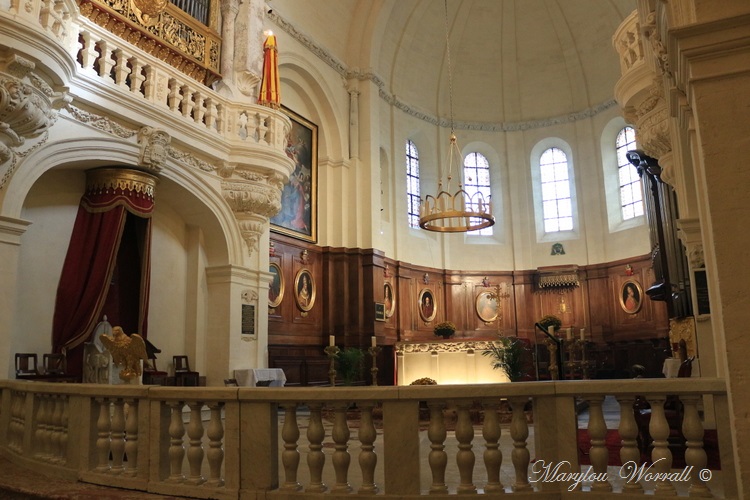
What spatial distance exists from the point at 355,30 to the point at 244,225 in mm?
8298

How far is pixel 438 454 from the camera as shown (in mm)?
3424

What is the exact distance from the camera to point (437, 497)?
3.42m

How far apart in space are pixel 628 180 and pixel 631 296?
142 inches

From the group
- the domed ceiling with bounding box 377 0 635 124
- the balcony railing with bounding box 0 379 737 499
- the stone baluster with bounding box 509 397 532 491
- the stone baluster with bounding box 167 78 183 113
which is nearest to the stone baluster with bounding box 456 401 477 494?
the balcony railing with bounding box 0 379 737 499

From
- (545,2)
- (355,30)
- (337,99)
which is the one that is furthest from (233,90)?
(545,2)

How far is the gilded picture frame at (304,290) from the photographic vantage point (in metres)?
14.7

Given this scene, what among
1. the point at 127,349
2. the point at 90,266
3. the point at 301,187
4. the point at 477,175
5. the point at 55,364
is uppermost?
the point at 477,175

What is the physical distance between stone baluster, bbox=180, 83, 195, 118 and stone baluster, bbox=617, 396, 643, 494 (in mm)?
8520

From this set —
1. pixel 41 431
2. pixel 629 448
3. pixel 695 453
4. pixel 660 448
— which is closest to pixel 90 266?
pixel 41 431

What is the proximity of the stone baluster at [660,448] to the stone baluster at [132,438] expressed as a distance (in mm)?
3115

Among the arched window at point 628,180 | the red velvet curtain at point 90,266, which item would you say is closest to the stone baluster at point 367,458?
the red velvet curtain at point 90,266

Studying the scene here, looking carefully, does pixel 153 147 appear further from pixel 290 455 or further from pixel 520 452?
pixel 520 452

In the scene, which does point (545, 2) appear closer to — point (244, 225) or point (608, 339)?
point (608, 339)

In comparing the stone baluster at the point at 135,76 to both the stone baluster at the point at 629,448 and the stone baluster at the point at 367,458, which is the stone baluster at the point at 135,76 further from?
the stone baluster at the point at 629,448
